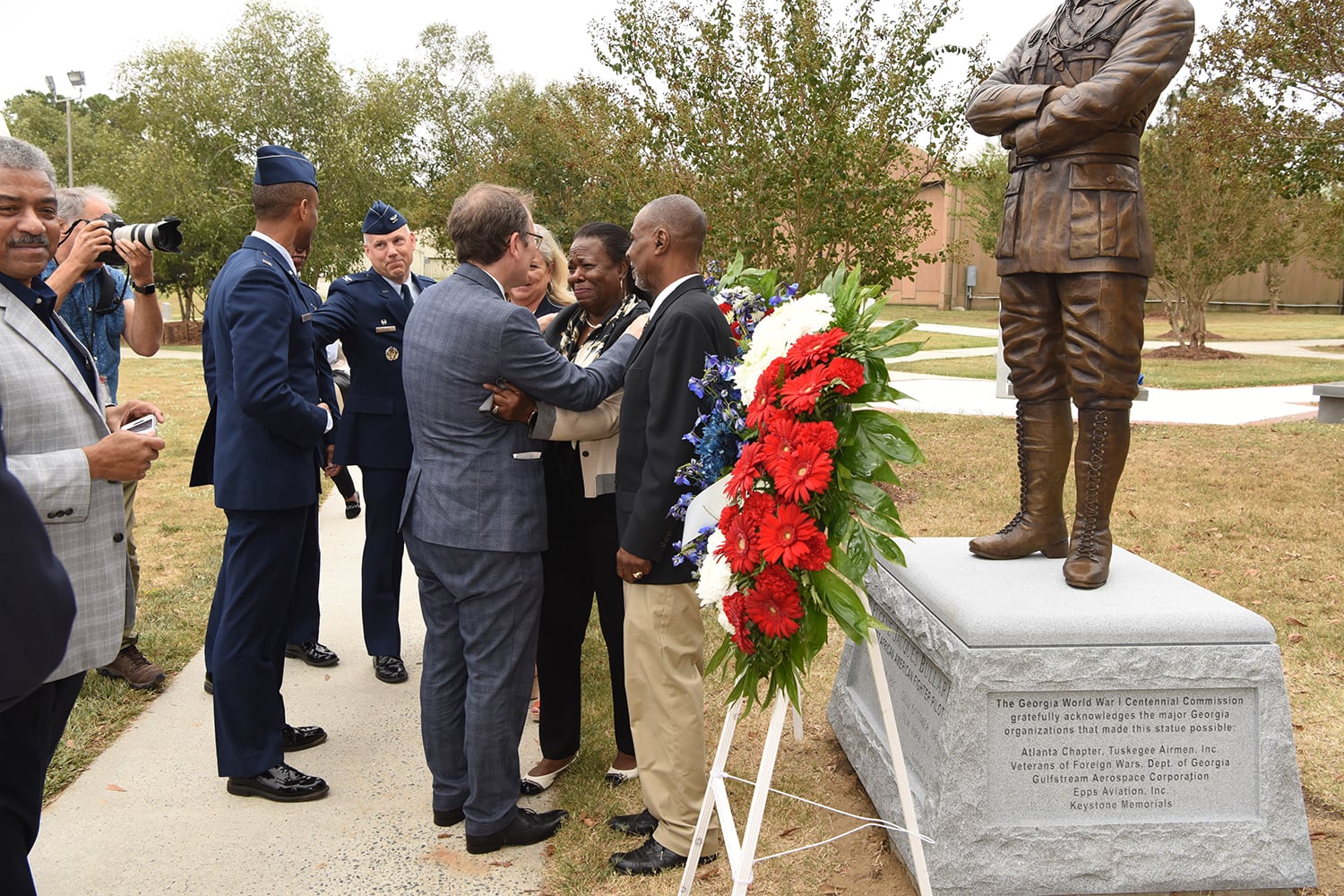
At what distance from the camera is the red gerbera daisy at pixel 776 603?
252 cm

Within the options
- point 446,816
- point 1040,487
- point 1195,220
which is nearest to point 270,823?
point 446,816

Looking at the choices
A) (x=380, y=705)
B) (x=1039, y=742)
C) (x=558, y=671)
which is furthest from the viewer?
(x=380, y=705)

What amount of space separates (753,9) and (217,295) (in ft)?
18.4

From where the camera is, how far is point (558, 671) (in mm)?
3959

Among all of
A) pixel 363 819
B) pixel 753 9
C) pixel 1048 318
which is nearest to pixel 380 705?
pixel 363 819

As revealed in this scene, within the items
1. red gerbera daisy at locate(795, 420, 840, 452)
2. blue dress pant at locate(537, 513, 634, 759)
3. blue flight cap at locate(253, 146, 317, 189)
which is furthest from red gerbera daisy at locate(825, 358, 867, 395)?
blue flight cap at locate(253, 146, 317, 189)

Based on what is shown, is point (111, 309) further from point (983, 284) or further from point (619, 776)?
point (983, 284)

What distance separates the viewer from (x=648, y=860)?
10.7 feet

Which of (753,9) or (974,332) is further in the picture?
(974,332)

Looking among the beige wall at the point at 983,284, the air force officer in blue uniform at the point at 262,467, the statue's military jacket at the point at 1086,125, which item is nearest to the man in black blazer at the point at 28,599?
the air force officer in blue uniform at the point at 262,467

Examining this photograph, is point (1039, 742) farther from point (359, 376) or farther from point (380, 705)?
point (359, 376)

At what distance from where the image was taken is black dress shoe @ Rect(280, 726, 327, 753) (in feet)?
14.0

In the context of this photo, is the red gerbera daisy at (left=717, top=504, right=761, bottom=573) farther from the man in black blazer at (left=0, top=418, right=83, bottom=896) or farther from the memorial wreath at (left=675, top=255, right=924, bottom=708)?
the man in black blazer at (left=0, top=418, right=83, bottom=896)

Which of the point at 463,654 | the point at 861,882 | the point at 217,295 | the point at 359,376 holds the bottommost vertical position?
the point at 861,882
